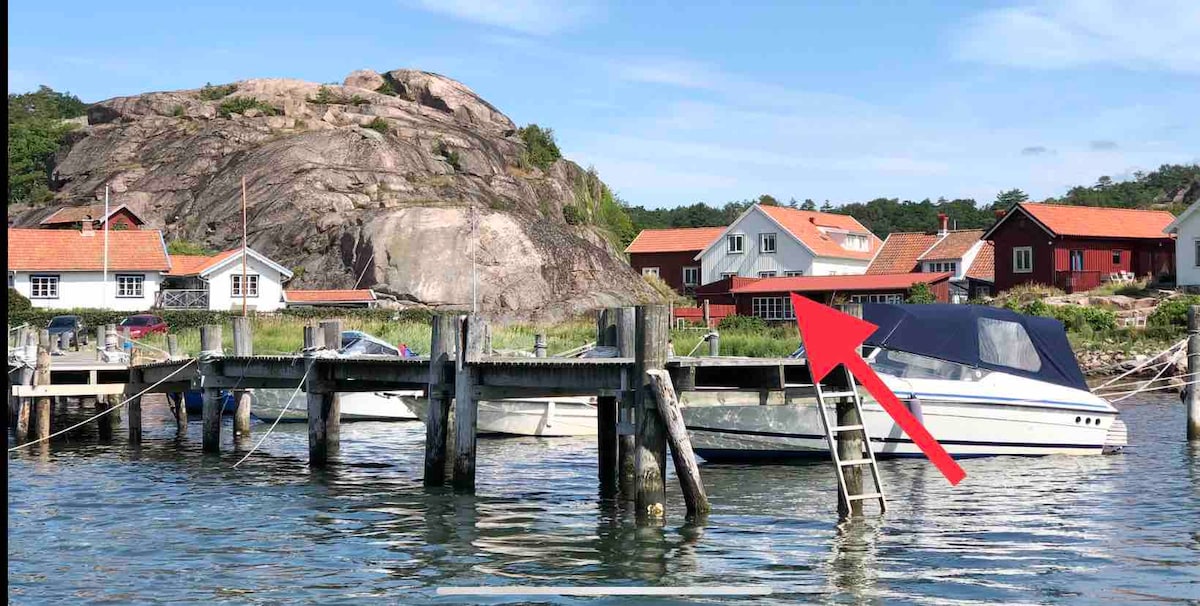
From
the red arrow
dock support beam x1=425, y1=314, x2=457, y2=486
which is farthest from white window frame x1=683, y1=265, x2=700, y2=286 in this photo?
the red arrow

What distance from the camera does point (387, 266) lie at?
73438 millimetres

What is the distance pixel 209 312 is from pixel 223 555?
49.0 m

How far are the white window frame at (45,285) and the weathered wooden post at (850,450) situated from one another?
59867mm

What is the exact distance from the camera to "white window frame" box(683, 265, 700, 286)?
3615 inches

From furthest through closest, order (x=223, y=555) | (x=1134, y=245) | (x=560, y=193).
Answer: (x=560, y=193) < (x=1134, y=245) < (x=223, y=555)

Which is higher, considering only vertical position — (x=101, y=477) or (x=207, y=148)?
(x=207, y=148)

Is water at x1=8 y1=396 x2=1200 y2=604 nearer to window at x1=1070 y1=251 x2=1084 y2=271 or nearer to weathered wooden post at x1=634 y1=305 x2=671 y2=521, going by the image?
weathered wooden post at x1=634 y1=305 x2=671 y2=521

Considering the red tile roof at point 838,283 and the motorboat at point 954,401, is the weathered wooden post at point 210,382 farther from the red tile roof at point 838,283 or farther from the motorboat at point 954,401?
the red tile roof at point 838,283

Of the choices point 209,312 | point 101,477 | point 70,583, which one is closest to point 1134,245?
point 209,312

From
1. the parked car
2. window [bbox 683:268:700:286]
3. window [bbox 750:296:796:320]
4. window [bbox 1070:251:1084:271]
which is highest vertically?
window [bbox 683:268:700:286]

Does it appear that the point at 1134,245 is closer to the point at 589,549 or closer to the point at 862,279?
the point at 862,279

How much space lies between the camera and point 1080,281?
217 ft

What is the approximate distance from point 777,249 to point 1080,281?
932 inches

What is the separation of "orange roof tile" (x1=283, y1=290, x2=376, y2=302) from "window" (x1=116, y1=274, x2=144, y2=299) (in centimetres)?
745
